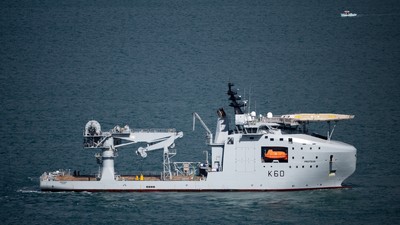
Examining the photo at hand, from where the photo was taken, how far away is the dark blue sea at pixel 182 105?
322ft

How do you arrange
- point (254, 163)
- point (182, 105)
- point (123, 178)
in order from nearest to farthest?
point (254, 163), point (123, 178), point (182, 105)

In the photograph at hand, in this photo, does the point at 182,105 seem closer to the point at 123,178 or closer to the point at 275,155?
the point at 123,178

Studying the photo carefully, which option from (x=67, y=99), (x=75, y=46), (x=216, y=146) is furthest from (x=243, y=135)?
Result: (x=75, y=46)

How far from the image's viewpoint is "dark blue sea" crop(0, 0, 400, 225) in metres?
98.1

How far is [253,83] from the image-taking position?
502 feet

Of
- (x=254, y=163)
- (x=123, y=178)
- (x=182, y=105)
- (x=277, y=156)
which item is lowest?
(x=123, y=178)

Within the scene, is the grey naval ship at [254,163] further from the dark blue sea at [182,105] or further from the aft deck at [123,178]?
the dark blue sea at [182,105]

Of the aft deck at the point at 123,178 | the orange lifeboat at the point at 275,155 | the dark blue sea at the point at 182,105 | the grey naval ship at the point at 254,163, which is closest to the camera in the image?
the dark blue sea at the point at 182,105

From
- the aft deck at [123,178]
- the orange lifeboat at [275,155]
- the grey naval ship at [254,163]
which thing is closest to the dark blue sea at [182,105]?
the grey naval ship at [254,163]

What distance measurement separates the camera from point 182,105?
140 m

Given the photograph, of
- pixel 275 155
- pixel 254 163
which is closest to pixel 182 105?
pixel 254 163

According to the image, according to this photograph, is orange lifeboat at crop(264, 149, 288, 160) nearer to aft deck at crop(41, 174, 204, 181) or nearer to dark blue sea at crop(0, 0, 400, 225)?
dark blue sea at crop(0, 0, 400, 225)

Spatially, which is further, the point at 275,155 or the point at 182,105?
the point at 182,105

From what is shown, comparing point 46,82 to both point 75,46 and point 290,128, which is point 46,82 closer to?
point 75,46
